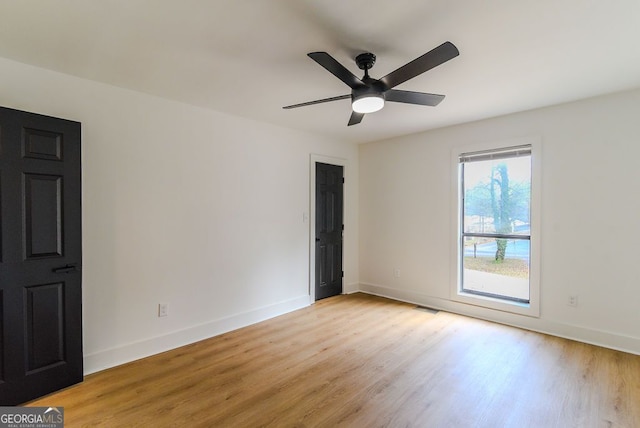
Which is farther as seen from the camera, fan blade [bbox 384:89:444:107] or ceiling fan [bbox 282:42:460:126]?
fan blade [bbox 384:89:444:107]

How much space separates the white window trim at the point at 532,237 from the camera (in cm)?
347

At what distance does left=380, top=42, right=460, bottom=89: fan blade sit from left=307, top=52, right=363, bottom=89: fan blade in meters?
0.21

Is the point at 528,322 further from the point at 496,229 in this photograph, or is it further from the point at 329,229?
the point at 329,229

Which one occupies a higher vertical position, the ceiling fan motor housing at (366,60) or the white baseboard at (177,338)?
the ceiling fan motor housing at (366,60)

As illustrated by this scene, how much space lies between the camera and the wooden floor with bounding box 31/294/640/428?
2027 mm

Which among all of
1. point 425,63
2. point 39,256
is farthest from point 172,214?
point 425,63

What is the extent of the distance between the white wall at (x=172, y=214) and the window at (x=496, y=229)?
87.8 inches

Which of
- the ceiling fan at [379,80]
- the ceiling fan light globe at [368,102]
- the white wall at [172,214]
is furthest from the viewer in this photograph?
the white wall at [172,214]

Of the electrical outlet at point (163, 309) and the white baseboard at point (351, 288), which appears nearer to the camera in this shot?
the electrical outlet at point (163, 309)

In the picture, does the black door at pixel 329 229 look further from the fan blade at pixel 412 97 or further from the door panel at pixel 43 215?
the door panel at pixel 43 215

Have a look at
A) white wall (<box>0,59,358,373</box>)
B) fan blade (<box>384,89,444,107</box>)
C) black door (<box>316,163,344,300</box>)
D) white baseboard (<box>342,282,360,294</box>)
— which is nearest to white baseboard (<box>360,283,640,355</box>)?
white baseboard (<box>342,282,360,294</box>)

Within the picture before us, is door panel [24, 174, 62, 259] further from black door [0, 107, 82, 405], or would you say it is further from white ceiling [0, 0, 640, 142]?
white ceiling [0, 0, 640, 142]

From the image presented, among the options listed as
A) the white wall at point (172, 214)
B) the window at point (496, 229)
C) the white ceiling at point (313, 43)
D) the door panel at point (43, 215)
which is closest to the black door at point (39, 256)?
the door panel at point (43, 215)

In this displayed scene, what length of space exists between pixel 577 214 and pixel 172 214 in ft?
14.0
